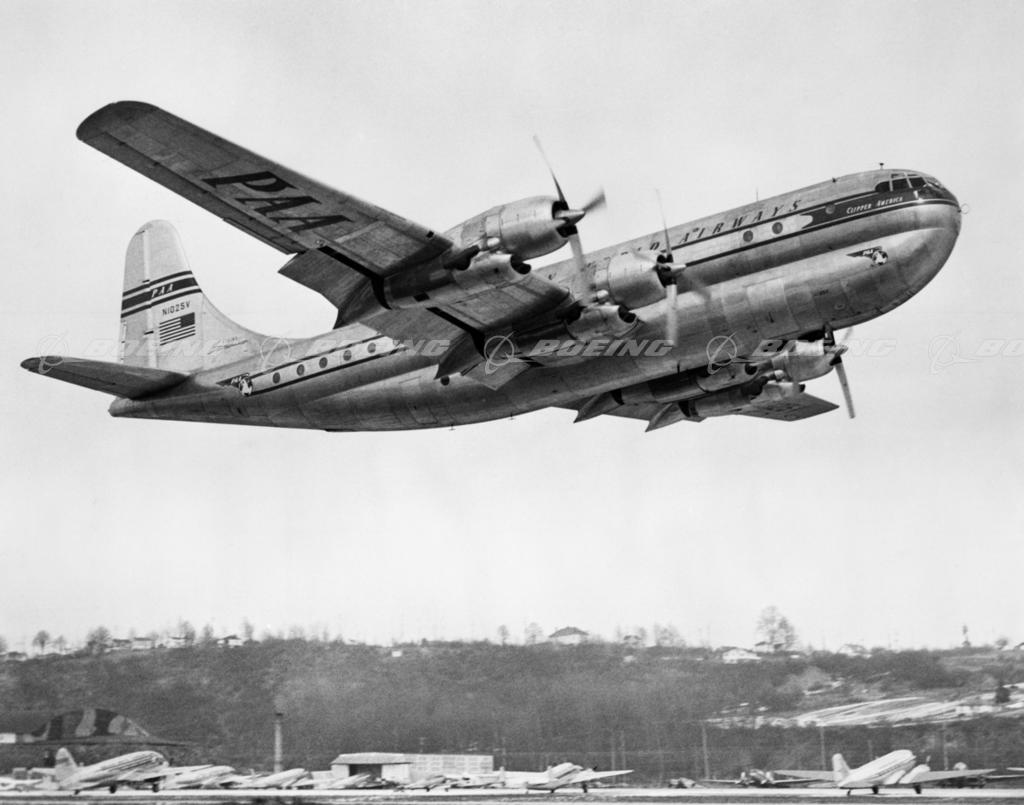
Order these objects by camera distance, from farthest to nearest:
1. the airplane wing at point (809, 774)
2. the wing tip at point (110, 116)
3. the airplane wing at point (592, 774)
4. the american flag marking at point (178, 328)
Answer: the american flag marking at point (178, 328)
the airplane wing at point (809, 774)
the airplane wing at point (592, 774)
the wing tip at point (110, 116)

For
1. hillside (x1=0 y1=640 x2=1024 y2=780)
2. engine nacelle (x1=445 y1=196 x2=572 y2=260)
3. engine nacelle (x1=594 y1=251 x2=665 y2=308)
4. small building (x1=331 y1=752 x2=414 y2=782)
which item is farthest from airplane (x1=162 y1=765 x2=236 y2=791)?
engine nacelle (x1=445 y1=196 x2=572 y2=260)

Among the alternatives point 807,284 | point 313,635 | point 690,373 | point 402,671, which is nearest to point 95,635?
point 313,635

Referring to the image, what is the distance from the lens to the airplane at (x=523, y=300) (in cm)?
1717

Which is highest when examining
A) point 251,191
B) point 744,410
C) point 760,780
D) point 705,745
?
point 251,191

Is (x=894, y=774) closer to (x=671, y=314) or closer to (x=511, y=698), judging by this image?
(x=511, y=698)

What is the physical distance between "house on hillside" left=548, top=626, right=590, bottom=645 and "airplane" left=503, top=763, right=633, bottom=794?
3194 mm

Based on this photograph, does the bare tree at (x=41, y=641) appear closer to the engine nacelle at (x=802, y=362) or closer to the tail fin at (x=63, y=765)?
the tail fin at (x=63, y=765)

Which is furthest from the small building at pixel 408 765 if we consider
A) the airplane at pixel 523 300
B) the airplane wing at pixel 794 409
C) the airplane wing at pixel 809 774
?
the airplane wing at pixel 794 409

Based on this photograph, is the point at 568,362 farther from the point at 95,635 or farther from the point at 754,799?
the point at 95,635

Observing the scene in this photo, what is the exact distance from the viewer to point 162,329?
27.6 meters

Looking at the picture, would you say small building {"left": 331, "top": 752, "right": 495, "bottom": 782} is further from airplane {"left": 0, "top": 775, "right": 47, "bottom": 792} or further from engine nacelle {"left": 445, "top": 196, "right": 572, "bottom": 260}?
engine nacelle {"left": 445, "top": 196, "right": 572, "bottom": 260}

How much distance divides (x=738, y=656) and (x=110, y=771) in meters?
15.5

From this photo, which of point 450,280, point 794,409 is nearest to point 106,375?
point 450,280

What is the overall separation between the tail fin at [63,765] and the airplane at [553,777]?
9.70m
